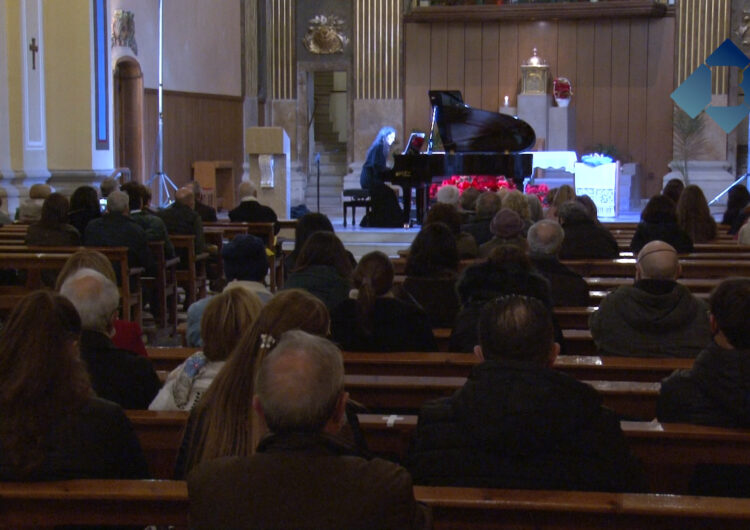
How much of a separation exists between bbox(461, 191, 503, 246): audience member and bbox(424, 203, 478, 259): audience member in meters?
0.75

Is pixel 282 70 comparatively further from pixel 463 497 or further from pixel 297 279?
pixel 463 497

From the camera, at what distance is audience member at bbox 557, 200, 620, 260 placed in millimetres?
6516

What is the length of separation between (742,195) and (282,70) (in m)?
9.59

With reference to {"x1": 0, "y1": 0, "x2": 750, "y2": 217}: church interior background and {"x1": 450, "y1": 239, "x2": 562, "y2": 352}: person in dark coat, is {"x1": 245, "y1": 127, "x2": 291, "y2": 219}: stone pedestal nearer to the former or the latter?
{"x1": 0, "y1": 0, "x2": 750, "y2": 217}: church interior background

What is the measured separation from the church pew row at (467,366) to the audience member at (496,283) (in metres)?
0.39

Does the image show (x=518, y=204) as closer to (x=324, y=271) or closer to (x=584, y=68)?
(x=324, y=271)

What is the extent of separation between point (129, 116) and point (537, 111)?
5903 millimetres

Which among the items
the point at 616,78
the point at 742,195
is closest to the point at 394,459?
the point at 742,195

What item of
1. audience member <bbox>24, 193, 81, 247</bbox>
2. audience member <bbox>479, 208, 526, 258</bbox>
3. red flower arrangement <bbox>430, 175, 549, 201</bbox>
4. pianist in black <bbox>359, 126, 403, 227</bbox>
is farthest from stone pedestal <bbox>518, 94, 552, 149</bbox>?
audience member <bbox>479, 208, 526, 258</bbox>

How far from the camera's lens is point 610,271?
20.2 ft

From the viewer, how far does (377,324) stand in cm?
387

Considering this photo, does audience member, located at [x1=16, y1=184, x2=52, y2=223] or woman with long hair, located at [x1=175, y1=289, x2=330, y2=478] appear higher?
audience member, located at [x1=16, y1=184, x2=52, y2=223]

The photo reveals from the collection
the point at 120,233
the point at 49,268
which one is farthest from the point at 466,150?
the point at 49,268

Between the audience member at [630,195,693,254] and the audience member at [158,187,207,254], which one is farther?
the audience member at [158,187,207,254]
